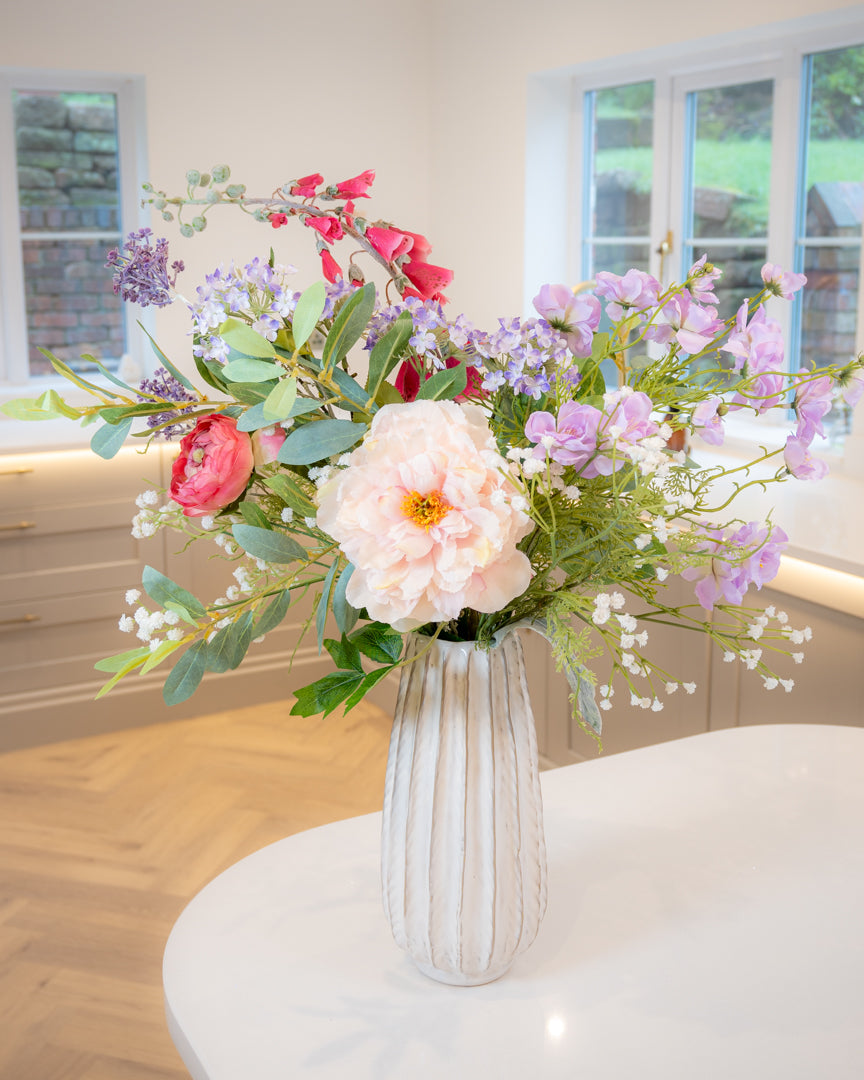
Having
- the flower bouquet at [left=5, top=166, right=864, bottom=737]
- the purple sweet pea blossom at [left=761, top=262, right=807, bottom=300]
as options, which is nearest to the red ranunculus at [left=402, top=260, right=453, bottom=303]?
the flower bouquet at [left=5, top=166, right=864, bottom=737]

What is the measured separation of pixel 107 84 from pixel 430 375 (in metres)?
3.43

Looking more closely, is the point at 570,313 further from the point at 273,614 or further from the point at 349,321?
the point at 273,614

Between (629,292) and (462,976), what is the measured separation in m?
0.51

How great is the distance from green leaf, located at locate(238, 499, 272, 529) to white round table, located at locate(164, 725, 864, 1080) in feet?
1.18

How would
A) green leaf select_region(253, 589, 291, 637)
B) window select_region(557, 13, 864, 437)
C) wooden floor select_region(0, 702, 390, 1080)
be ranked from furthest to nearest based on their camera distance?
window select_region(557, 13, 864, 437) < wooden floor select_region(0, 702, 390, 1080) < green leaf select_region(253, 589, 291, 637)

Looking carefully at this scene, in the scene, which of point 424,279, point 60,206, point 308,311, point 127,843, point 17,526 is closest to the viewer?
point 308,311

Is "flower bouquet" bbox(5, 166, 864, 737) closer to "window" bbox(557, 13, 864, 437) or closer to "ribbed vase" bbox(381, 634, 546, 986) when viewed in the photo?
"ribbed vase" bbox(381, 634, 546, 986)

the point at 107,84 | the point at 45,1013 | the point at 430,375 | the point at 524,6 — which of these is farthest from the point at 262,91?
the point at 430,375

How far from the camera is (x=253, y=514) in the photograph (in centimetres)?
79

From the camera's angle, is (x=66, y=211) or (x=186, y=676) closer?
(x=186, y=676)

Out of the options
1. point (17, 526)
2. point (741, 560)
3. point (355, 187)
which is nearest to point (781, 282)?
point (741, 560)

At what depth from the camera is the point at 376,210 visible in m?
4.05

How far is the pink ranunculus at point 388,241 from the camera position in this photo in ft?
2.51

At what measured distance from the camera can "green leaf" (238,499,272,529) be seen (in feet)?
2.57
